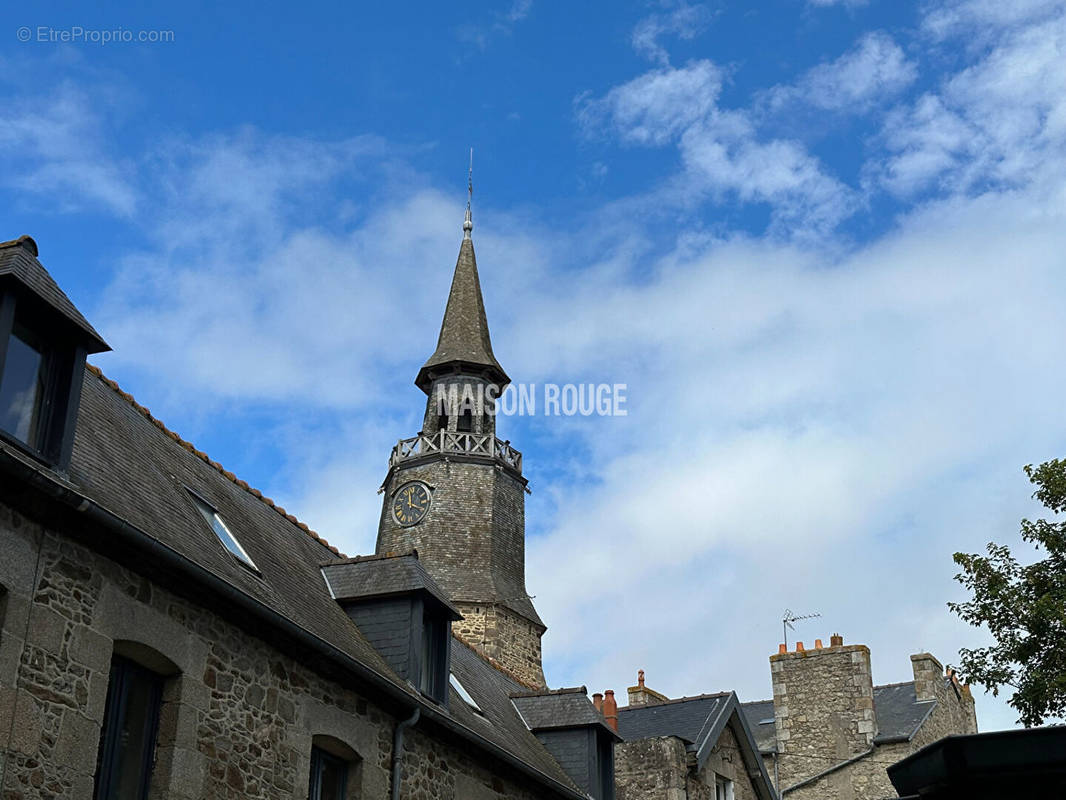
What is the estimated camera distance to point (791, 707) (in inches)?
975

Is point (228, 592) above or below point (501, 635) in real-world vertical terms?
below

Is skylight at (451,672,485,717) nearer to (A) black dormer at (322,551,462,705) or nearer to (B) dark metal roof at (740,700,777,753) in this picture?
(A) black dormer at (322,551,462,705)

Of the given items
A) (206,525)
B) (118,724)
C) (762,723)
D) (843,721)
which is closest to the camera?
(118,724)

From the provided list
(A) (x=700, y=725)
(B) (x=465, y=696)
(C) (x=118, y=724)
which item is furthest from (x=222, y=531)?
(A) (x=700, y=725)

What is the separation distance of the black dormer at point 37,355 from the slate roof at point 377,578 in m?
4.84

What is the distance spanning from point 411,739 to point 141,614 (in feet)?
12.9

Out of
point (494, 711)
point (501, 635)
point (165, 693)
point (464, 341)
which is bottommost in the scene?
point (165, 693)

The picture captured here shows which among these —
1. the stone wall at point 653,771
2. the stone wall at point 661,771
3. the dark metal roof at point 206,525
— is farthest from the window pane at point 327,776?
the stone wall at point 661,771

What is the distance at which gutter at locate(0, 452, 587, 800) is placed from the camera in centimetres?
711

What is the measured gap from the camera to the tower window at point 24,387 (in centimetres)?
761

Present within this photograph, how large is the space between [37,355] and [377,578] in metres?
5.25

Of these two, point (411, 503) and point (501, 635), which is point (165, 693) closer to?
point (501, 635)

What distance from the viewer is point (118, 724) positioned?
794 centimetres

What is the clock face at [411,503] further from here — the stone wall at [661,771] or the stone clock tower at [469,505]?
the stone wall at [661,771]
